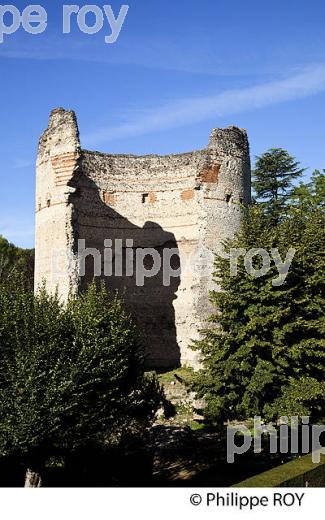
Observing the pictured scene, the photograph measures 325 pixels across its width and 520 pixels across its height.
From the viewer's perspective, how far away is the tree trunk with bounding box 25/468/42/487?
48.2ft

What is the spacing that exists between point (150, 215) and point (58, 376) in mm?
16882

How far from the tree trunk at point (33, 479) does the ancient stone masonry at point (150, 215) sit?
35.6 ft

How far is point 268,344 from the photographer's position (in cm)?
1652

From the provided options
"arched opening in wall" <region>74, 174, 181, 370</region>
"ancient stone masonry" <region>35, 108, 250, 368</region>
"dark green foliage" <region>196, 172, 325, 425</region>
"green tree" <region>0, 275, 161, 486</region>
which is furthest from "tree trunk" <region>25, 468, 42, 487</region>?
"arched opening in wall" <region>74, 174, 181, 370</region>

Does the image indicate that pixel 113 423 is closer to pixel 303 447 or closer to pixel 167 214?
pixel 303 447

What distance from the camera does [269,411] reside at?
53.4ft

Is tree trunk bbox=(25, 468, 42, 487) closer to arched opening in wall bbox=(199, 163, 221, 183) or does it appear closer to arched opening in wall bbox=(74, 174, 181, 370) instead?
arched opening in wall bbox=(74, 174, 181, 370)

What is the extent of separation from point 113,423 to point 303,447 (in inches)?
224

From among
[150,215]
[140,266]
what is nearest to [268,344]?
[140,266]

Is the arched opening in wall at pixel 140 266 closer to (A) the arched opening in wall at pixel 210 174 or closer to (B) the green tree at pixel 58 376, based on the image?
(A) the arched opening in wall at pixel 210 174

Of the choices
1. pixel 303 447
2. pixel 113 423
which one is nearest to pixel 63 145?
pixel 113 423

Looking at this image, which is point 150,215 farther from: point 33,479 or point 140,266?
point 33,479

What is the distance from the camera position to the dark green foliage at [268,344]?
1648cm

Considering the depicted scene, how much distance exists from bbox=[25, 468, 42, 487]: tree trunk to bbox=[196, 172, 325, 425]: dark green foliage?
521 centimetres
